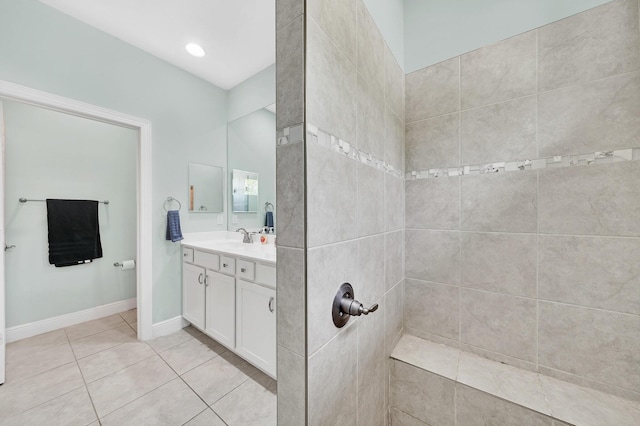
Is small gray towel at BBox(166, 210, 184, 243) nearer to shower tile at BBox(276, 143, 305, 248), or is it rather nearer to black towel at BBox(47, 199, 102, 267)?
black towel at BBox(47, 199, 102, 267)

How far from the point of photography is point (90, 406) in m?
1.37

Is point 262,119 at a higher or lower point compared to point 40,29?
lower

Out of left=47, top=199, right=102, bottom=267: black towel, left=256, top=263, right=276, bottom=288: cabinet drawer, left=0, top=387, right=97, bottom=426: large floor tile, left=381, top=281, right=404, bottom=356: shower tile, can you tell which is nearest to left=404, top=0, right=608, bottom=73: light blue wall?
left=381, top=281, right=404, bottom=356: shower tile

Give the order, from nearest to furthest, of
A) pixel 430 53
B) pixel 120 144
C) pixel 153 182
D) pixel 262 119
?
pixel 430 53, pixel 153 182, pixel 262 119, pixel 120 144

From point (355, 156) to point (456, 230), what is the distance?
2.77 feet

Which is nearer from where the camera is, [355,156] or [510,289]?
[355,156]

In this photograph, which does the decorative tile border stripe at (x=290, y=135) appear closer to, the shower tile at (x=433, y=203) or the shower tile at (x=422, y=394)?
the shower tile at (x=433, y=203)

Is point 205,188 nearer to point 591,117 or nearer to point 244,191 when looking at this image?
point 244,191

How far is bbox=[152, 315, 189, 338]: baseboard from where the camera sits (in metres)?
2.15

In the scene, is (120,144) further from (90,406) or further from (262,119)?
(90,406)

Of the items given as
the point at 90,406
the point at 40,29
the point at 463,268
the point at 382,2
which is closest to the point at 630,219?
the point at 463,268

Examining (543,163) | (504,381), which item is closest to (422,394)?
(504,381)

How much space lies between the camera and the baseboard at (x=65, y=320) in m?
2.07

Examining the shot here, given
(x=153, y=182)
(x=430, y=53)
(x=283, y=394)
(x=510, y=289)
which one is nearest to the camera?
(x=283, y=394)
